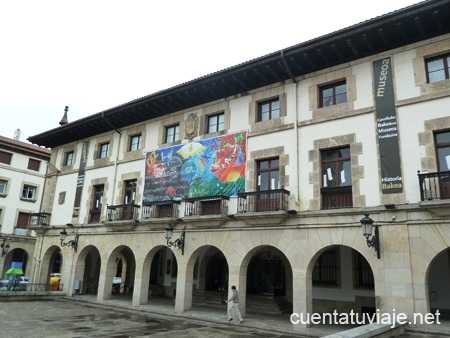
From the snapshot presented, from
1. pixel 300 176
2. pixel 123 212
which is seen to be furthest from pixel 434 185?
pixel 123 212

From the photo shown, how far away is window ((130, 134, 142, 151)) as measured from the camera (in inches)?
776

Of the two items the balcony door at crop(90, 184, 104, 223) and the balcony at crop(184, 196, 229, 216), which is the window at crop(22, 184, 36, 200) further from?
the balcony at crop(184, 196, 229, 216)

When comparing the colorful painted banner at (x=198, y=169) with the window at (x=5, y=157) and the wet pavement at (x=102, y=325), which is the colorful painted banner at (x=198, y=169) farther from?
the window at (x=5, y=157)

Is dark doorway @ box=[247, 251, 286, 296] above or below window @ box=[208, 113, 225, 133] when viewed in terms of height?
below

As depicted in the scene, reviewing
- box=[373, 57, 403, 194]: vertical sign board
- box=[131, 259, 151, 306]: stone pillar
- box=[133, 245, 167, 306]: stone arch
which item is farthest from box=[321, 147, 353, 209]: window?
box=[131, 259, 151, 306]: stone pillar

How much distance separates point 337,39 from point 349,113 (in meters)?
2.49

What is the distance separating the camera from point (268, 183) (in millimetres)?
14414

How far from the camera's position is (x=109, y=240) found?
19016 millimetres

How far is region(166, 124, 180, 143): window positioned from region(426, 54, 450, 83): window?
10611mm

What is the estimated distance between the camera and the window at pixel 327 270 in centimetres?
1482

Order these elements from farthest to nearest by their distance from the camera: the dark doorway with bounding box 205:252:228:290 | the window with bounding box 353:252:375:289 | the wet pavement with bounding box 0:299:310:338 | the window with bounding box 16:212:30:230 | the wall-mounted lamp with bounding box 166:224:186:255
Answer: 1. the window with bounding box 16:212:30:230
2. the dark doorway with bounding box 205:252:228:290
3. the wall-mounted lamp with bounding box 166:224:186:255
4. the window with bounding box 353:252:375:289
5. the wet pavement with bounding box 0:299:310:338

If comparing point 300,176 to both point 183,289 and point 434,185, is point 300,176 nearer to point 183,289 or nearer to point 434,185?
point 434,185

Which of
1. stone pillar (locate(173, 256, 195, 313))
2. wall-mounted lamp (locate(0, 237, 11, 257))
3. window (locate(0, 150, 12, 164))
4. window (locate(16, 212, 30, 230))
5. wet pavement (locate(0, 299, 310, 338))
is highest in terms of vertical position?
window (locate(0, 150, 12, 164))

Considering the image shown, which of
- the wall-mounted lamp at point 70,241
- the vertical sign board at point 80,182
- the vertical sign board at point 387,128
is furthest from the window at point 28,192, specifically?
the vertical sign board at point 387,128
